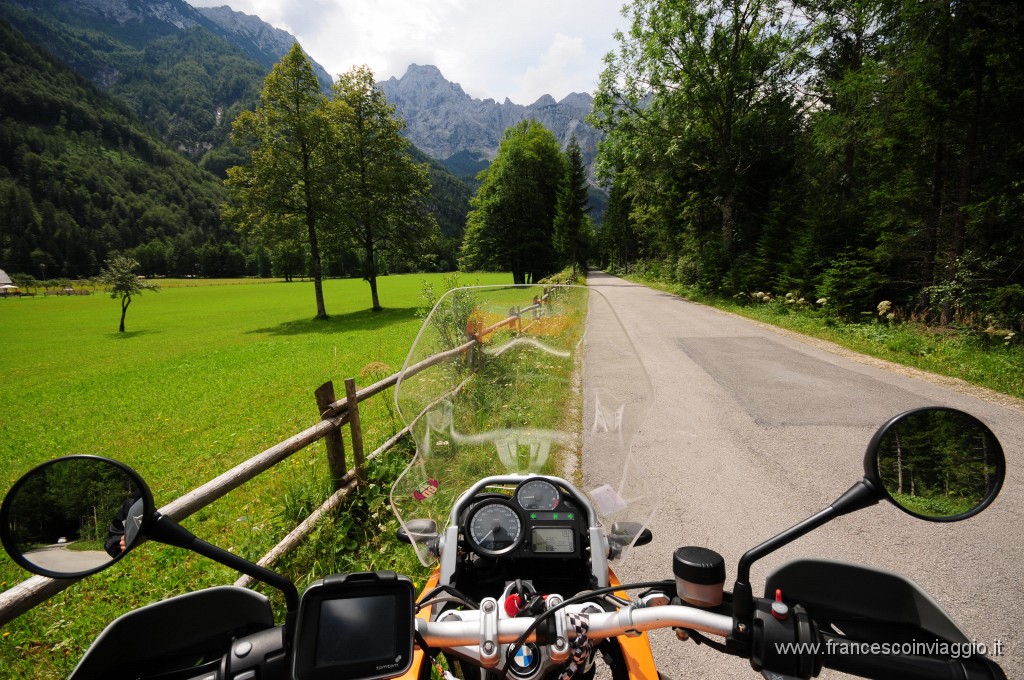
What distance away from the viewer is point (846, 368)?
8.56m

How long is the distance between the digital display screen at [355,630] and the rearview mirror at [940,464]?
1.37 metres

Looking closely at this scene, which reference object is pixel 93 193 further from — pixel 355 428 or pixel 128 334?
pixel 355 428

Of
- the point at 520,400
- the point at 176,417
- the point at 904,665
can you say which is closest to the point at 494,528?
the point at 520,400

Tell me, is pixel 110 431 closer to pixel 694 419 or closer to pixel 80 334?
pixel 694 419

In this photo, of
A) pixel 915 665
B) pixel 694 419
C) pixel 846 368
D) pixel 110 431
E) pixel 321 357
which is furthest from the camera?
pixel 321 357

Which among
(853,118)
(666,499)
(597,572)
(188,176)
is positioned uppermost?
(188,176)

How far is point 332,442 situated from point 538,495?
120 inches

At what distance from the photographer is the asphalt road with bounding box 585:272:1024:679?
2914 mm

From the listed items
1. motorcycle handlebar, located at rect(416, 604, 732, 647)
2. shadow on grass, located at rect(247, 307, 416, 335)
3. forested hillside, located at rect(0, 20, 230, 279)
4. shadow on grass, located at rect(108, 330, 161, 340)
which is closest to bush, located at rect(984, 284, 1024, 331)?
motorcycle handlebar, located at rect(416, 604, 732, 647)

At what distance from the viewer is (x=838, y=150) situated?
14836mm

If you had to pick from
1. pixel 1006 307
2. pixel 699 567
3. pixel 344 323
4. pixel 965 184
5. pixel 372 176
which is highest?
pixel 372 176

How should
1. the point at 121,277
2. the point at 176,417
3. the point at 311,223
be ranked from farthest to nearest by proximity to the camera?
the point at 311,223 < the point at 121,277 < the point at 176,417

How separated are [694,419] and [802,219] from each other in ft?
42.8

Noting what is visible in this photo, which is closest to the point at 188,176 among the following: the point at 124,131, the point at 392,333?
the point at 124,131
